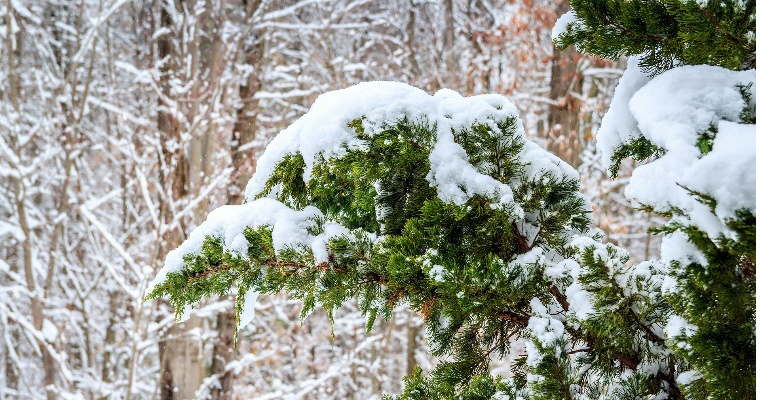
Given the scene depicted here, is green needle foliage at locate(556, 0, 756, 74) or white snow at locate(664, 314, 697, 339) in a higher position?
green needle foliage at locate(556, 0, 756, 74)

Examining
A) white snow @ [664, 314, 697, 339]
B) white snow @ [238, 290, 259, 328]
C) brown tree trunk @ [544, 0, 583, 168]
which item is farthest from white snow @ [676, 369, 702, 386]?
brown tree trunk @ [544, 0, 583, 168]

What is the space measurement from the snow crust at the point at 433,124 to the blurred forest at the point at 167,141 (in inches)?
128

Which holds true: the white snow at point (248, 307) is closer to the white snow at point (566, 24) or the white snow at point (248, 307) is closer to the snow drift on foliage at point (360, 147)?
the snow drift on foliage at point (360, 147)

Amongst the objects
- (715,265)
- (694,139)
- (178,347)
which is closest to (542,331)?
(715,265)

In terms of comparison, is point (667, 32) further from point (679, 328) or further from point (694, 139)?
point (679, 328)

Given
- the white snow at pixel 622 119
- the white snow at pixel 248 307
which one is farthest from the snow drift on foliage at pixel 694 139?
the white snow at pixel 248 307

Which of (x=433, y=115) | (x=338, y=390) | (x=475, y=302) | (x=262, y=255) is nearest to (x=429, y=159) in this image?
(x=433, y=115)

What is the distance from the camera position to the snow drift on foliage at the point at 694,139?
81 cm

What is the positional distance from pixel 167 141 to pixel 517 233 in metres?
4.41

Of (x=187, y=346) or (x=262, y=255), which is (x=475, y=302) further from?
(x=187, y=346)

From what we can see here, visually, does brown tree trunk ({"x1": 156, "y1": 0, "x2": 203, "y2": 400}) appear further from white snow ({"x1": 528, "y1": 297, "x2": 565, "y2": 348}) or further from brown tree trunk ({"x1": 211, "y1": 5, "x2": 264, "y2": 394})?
white snow ({"x1": 528, "y1": 297, "x2": 565, "y2": 348})

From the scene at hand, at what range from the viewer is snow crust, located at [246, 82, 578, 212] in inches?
48.8

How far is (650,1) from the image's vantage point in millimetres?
1167

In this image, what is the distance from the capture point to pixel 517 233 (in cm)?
133
